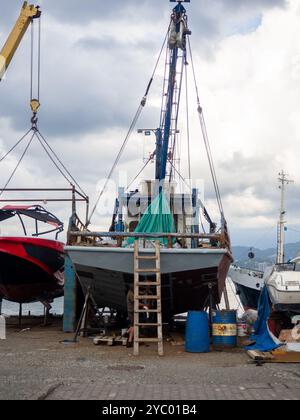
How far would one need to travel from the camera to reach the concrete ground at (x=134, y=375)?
7.29m

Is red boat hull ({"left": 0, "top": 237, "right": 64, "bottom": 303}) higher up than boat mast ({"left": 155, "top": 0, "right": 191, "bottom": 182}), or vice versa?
boat mast ({"left": 155, "top": 0, "right": 191, "bottom": 182})

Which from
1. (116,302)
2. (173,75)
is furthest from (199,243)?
(173,75)

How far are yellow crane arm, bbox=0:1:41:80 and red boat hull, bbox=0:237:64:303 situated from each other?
21.9 feet

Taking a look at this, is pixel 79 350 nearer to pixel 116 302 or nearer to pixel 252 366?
pixel 116 302

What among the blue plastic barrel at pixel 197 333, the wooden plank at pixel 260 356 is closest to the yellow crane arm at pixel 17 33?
the blue plastic barrel at pixel 197 333

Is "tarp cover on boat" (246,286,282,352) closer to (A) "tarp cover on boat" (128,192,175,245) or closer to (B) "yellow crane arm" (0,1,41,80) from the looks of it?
(A) "tarp cover on boat" (128,192,175,245)

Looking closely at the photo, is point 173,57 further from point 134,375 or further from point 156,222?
point 134,375

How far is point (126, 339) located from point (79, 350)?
1.43 metres

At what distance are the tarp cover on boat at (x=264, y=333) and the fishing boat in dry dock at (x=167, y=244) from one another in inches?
51.4

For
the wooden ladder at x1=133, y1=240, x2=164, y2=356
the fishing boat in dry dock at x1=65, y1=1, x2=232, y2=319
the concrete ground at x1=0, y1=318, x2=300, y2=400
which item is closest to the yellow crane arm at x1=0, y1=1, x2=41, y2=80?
the fishing boat in dry dock at x1=65, y1=1, x2=232, y2=319

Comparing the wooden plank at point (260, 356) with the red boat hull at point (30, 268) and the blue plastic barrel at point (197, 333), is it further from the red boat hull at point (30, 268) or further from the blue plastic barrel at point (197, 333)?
the red boat hull at point (30, 268)

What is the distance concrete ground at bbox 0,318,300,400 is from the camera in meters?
7.29

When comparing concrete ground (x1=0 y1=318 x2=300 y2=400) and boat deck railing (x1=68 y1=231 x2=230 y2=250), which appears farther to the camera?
boat deck railing (x1=68 y1=231 x2=230 y2=250)

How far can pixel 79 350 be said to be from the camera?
12148mm
